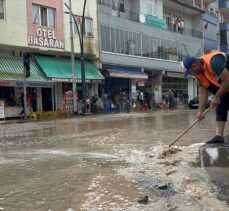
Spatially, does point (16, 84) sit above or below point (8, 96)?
above

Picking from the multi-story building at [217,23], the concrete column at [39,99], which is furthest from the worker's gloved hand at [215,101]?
the multi-story building at [217,23]

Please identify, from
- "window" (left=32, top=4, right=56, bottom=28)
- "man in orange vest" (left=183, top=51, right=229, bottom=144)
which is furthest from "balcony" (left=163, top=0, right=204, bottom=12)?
"man in orange vest" (left=183, top=51, right=229, bottom=144)

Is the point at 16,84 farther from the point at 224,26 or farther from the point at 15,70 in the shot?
the point at 224,26

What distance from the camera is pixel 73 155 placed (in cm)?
917

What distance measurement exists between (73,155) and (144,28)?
105ft

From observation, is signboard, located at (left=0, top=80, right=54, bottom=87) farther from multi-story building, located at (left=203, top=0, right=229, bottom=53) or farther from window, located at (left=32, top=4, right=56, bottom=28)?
multi-story building, located at (left=203, top=0, right=229, bottom=53)

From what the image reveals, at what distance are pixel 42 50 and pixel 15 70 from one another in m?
2.97

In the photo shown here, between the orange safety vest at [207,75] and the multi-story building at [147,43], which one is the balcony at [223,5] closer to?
the multi-story building at [147,43]

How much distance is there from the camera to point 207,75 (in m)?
7.03

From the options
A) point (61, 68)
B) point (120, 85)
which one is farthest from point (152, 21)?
point (61, 68)

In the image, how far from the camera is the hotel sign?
2897cm

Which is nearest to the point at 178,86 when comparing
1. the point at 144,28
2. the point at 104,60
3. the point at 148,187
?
the point at 144,28

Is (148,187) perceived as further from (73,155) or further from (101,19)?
(101,19)

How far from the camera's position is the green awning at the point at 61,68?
97.1ft
